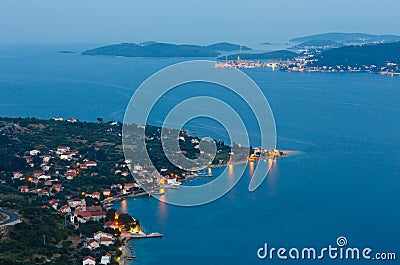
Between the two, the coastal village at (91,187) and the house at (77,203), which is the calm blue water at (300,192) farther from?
the house at (77,203)

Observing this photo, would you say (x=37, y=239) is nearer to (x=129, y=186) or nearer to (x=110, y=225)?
(x=110, y=225)

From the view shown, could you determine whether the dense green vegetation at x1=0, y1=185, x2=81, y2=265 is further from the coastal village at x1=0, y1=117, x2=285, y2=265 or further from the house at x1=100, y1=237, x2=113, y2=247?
the house at x1=100, y1=237, x2=113, y2=247

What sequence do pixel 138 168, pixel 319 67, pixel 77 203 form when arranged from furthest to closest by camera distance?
pixel 319 67
pixel 138 168
pixel 77 203

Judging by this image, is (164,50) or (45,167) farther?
(164,50)

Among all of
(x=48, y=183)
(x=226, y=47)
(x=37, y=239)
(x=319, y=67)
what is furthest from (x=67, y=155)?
(x=226, y=47)

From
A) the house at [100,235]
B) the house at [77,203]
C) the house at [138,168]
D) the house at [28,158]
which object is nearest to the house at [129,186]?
the house at [138,168]

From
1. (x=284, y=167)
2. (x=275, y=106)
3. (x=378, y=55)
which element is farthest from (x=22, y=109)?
(x=378, y=55)

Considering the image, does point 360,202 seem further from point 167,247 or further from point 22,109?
point 22,109
